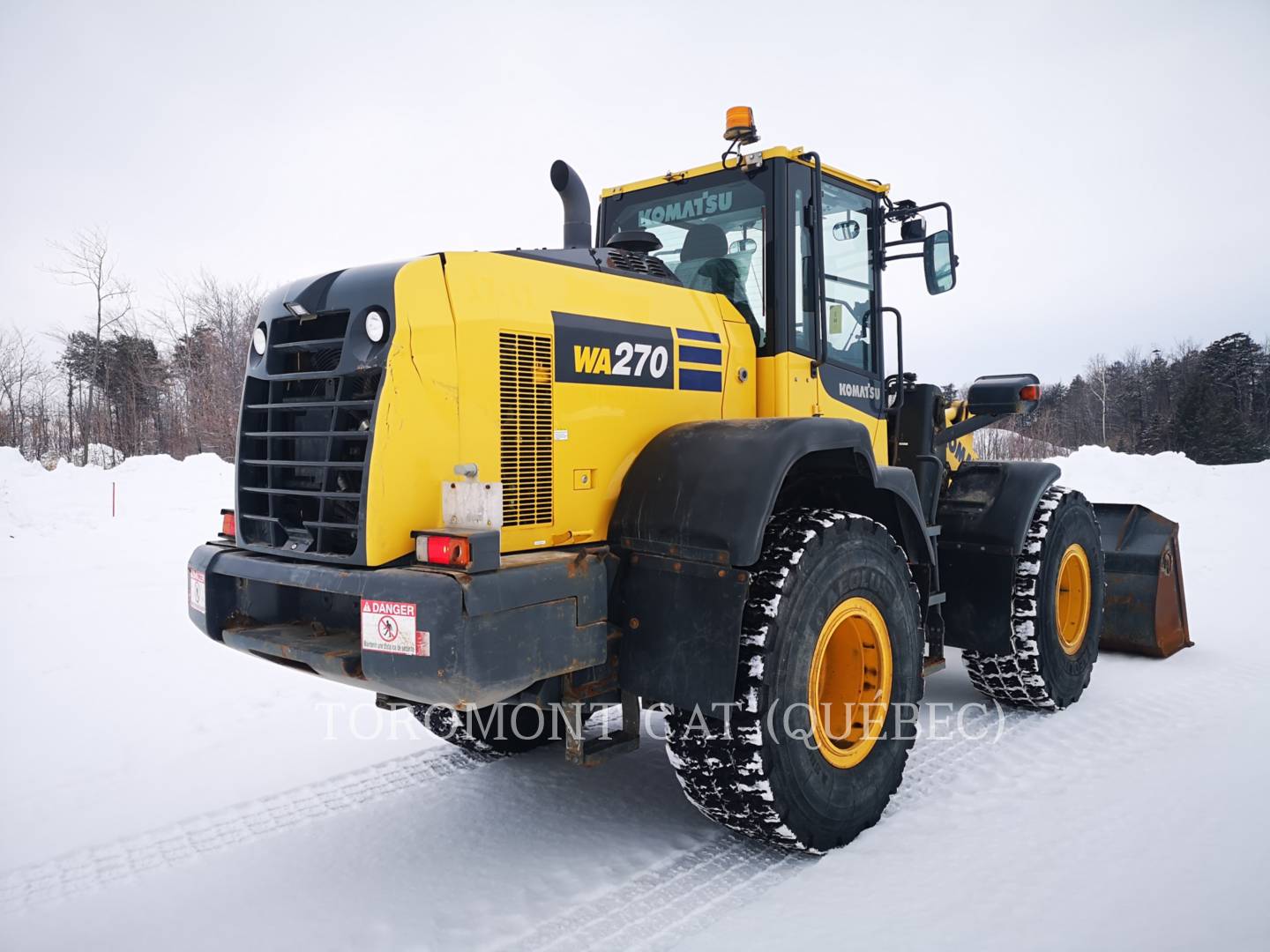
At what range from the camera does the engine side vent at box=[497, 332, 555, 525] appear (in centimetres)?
321

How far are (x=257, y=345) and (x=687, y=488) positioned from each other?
1832mm

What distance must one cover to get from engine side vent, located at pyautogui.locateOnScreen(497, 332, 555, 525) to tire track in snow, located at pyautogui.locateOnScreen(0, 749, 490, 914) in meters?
1.84

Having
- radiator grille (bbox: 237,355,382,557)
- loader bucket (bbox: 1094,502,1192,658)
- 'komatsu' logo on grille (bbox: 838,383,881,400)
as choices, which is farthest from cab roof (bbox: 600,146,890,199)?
loader bucket (bbox: 1094,502,1192,658)

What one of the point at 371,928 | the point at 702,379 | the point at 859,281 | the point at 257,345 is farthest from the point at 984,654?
the point at 257,345

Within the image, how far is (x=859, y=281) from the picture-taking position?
492cm

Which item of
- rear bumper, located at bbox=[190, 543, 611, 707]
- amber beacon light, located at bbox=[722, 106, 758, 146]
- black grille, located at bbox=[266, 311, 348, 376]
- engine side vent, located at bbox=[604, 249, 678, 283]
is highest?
amber beacon light, located at bbox=[722, 106, 758, 146]

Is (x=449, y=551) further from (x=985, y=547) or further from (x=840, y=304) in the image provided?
(x=985, y=547)

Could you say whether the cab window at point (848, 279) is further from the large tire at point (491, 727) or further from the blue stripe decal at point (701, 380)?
the large tire at point (491, 727)

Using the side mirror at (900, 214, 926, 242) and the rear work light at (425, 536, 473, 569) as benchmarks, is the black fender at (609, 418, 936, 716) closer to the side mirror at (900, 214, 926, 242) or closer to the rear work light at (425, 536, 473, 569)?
the rear work light at (425, 536, 473, 569)

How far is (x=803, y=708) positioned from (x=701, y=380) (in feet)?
4.84

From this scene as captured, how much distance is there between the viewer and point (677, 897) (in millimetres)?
3211

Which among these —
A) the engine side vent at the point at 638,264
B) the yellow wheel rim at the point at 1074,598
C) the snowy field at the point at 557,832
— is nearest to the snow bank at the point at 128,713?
the snowy field at the point at 557,832

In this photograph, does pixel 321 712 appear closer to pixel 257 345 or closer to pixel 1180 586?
pixel 257 345

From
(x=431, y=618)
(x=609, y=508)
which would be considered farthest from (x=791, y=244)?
(x=431, y=618)
